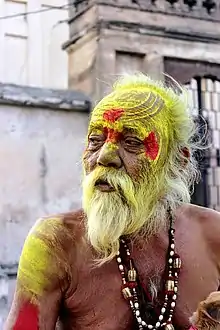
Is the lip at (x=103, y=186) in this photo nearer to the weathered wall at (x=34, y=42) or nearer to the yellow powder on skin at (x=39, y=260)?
the yellow powder on skin at (x=39, y=260)

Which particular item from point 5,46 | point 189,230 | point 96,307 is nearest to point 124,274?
point 96,307

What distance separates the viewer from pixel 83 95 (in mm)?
7457

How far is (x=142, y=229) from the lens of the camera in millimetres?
1773

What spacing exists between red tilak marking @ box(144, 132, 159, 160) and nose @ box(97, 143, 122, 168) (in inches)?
3.0

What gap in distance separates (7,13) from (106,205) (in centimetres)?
815

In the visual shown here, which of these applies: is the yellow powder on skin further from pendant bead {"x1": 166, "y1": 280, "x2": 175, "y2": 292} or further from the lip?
pendant bead {"x1": 166, "y1": 280, "x2": 175, "y2": 292}

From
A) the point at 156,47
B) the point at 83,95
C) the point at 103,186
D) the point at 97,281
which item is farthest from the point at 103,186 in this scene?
the point at 156,47

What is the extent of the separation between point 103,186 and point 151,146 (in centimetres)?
15

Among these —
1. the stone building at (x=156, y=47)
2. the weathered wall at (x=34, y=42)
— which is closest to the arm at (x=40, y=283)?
the stone building at (x=156, y=47)

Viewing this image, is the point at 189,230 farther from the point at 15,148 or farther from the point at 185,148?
the point at 15,148

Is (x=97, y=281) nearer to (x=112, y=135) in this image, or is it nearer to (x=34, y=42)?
(x=112, y=135)

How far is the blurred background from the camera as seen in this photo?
7.11m

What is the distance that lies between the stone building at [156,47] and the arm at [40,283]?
547cm

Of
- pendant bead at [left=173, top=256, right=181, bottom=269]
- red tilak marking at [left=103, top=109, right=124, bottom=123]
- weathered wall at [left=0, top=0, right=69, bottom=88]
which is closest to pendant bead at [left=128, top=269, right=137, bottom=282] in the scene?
pendant bead at [left=173, top=256, right=181, bottom=269]
